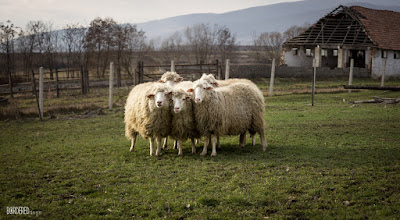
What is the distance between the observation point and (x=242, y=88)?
381 inches

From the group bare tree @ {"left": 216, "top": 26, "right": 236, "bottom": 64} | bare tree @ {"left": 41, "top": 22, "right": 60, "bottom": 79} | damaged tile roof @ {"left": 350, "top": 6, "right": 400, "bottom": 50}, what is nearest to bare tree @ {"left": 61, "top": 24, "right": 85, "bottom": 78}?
bare tree @ {"left": 41, "top": 22, "right": 60, "bottom": 79}

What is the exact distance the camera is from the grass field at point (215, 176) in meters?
5.14

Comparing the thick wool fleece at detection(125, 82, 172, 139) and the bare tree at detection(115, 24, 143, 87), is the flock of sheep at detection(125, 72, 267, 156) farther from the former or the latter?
the bare tree at detection(115, 24, 143, 87)

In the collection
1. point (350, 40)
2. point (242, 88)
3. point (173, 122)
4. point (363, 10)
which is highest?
point (363, 10)

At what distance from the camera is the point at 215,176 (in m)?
6.67

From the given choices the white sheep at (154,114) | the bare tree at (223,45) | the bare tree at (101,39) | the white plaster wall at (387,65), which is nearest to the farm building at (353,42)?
the white plaster wall at (387,65)

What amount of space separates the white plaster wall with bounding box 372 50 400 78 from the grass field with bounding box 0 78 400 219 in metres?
23.3

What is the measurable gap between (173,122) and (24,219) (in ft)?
14.4

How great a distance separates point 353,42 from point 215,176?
30.7 metres

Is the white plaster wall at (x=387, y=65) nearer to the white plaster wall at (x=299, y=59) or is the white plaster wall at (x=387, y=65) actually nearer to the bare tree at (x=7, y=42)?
the white plaster wall at (x=299, y=59)

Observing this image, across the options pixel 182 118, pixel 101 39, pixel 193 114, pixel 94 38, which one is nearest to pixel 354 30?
pixel 101 39

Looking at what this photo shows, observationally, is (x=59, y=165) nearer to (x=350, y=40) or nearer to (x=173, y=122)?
(x=173, y=122)

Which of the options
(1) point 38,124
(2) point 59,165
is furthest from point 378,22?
(2) point 59,165

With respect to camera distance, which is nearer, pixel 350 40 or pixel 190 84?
pixel 190 84
